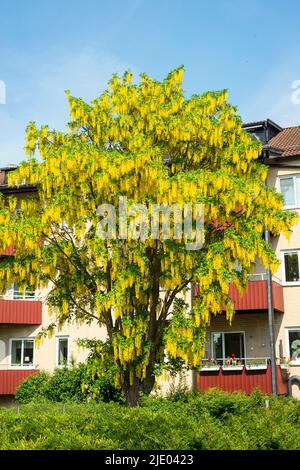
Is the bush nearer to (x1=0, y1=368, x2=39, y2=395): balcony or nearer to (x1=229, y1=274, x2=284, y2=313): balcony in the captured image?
(x1=0, y1=368, x2=39, y2=395): balcony

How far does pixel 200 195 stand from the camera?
19.0 meters

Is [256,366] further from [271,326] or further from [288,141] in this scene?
[288,141]

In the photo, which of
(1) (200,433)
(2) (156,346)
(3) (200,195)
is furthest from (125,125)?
(1) (200,433)

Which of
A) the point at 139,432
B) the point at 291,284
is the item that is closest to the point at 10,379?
the point at 291,284

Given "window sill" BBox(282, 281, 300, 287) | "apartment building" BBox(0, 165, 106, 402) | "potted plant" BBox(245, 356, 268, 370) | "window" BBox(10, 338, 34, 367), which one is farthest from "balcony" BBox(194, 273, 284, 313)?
"window" BBox(10, 338, 34, 367)

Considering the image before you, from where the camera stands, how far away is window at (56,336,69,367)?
35406mm

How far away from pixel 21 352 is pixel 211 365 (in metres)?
10.8

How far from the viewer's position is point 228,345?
3247 cm

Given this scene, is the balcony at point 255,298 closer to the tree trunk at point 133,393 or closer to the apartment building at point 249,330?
the apartment building at point 249,330

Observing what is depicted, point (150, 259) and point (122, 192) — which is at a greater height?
point (122, 192)

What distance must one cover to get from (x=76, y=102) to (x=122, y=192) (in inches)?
131

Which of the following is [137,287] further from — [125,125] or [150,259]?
[125,125]

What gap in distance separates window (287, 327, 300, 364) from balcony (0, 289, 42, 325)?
41.6ft

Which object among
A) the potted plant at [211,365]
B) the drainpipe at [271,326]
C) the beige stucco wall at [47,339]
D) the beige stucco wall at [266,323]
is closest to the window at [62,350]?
the beige stucco wall at [47,339]
